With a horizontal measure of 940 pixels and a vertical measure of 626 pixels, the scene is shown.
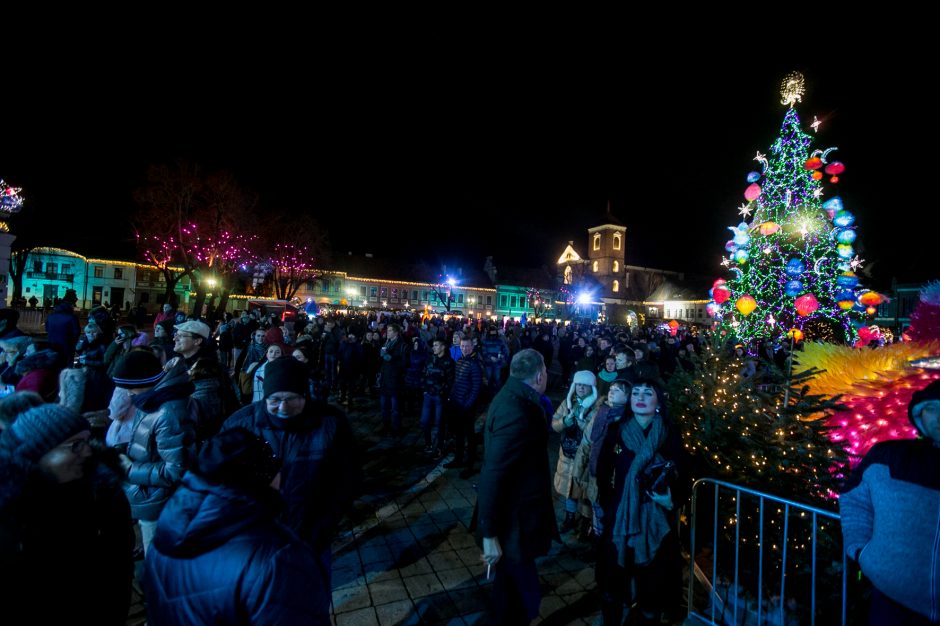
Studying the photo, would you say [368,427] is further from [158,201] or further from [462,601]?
[158,201]

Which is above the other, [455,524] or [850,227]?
[850,227]

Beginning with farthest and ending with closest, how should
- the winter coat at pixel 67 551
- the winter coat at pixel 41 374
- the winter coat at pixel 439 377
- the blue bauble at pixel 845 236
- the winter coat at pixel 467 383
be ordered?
the blue bauble at pixel 845 236
the winter coat at pixel 439 377
the winter coat at pixel 467 383
the winter coat at pixel 41 374
the winter coat at pixel 67 551

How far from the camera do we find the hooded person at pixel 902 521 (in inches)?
77.0

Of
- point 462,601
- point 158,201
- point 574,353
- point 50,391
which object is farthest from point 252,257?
point 462,601

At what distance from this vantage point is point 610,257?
73938mm

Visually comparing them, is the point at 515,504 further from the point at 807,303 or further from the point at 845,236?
the point at 845,236

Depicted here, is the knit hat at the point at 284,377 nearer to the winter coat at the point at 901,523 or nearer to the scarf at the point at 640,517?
the scarf at the point at 640,517

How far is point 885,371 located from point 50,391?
787 centimetres

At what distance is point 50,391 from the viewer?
13.4 feet

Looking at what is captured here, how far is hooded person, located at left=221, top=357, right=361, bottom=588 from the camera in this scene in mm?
2840

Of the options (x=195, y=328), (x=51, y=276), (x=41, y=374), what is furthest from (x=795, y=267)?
(x=51, y=276)

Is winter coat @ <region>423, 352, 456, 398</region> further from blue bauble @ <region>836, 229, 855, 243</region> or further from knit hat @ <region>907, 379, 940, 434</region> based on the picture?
blue bauble @ <region>836, 229, 855, 243</region>

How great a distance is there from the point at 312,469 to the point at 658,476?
241 centimetres

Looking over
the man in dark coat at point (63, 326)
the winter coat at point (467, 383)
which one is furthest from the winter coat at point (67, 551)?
the man in dark coat at point (63, 326)
